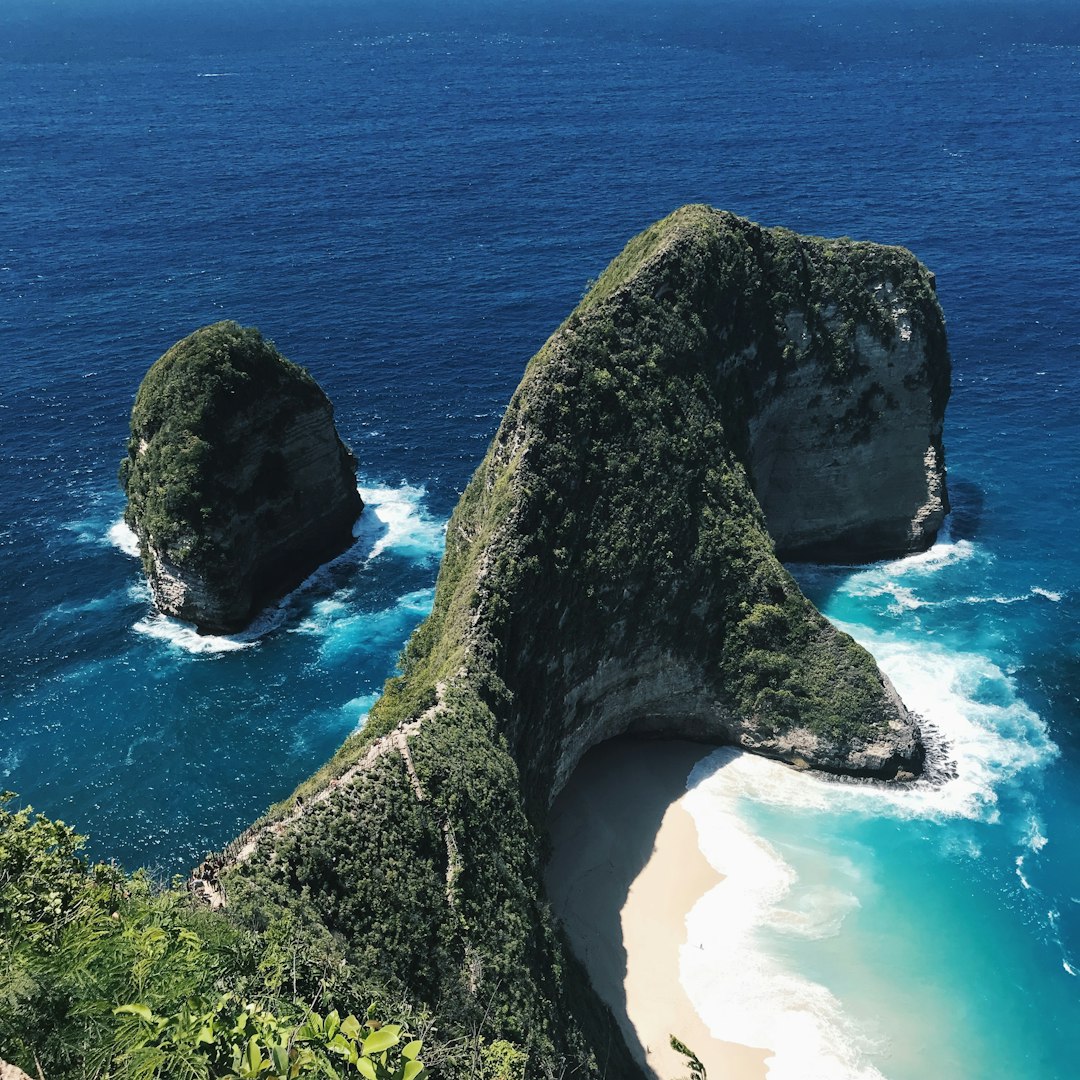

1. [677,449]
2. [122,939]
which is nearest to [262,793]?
[677,449]

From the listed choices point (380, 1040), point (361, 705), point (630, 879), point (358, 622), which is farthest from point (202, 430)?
point (380, 1040)

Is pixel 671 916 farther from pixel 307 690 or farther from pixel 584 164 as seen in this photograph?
pixel 584 164

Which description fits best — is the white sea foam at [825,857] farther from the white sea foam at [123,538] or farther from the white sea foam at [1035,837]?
the white sea foam at [123,538]

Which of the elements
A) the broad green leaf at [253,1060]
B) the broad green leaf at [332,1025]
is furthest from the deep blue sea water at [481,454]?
the broad green leaf at [253,1060]

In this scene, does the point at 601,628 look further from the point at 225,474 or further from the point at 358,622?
the point at 225,474

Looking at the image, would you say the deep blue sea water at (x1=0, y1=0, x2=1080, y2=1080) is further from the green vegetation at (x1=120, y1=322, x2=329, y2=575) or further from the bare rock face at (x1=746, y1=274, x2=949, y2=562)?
the green vegetation at (x1=120, y1=322, x2=329, y2=575)

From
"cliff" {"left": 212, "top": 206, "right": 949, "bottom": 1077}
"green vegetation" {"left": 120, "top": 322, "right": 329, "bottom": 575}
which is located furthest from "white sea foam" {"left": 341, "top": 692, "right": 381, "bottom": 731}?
"green vegetation" {"left": 120, "top": 322, "right": 329, "bottom": 575}

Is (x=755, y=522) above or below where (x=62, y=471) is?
above
